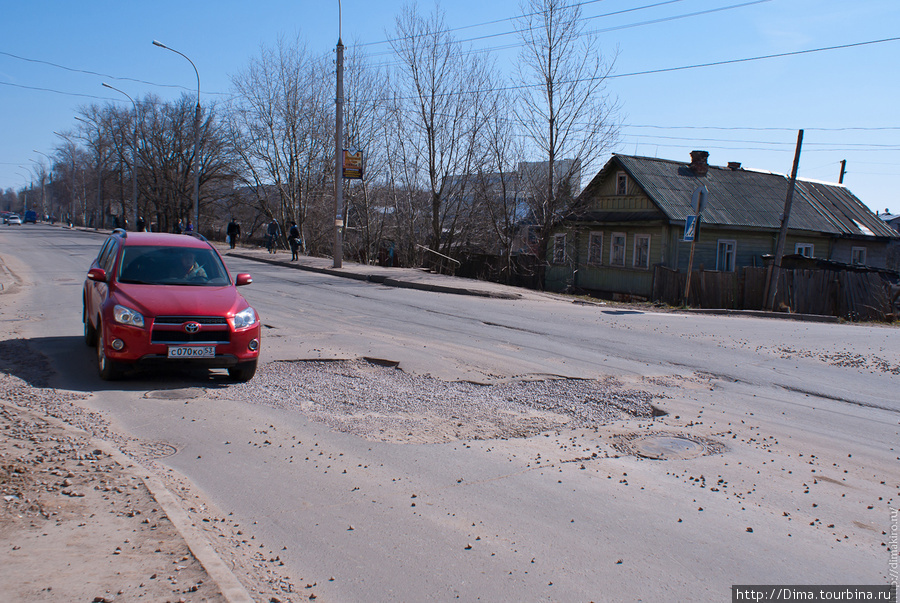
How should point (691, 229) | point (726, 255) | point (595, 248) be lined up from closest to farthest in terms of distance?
point (691, 229)
point (726, 255)
point (595, 248)

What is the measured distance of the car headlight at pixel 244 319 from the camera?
7.45 m

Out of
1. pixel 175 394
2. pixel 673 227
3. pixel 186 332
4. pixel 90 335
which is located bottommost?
pixel 175 394

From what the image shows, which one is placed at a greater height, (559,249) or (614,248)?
(614,248)

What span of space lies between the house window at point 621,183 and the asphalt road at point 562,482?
19.3 metres

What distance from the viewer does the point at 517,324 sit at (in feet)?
41.9

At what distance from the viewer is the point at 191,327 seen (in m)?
7.16

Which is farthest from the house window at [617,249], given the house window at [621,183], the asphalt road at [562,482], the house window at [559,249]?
the asphalt road at [562,482]

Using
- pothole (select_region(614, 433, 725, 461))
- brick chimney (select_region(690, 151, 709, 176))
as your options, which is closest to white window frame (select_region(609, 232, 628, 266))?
brick chimney (select_region(690, 151, 709, 176))

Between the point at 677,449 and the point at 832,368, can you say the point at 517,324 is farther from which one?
the point at 677,449

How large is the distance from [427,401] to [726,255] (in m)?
25.4

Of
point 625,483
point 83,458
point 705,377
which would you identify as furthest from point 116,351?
point 705,377

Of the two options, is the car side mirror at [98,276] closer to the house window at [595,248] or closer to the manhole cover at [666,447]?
the manhole cover at [666,447]

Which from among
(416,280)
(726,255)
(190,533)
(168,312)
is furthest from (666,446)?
(726,255)

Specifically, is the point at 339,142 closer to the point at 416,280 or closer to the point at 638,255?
the point at 416,280
